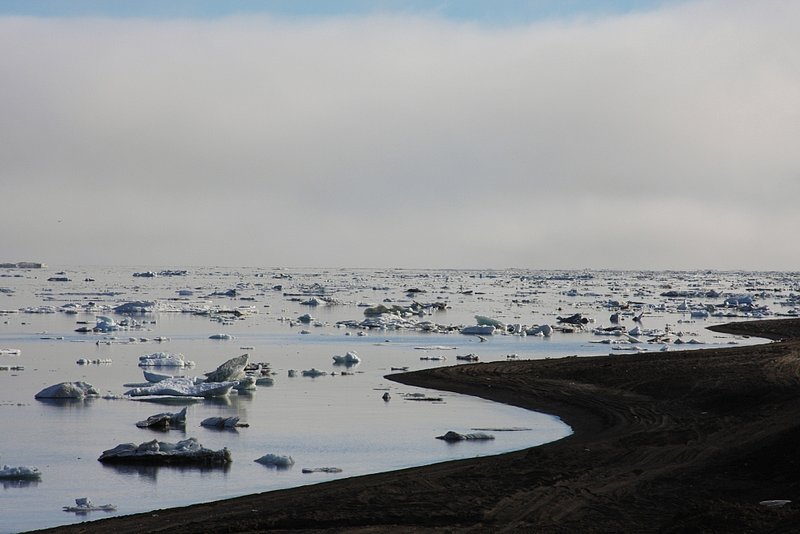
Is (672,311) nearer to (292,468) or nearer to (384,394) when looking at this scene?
(384,394)

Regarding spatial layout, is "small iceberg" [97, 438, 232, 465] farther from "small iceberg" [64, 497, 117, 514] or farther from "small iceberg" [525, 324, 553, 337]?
"small iceberg" [525, 324, 553, 337]

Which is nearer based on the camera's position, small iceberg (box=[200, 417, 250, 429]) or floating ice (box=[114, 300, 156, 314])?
small iceberg (box=[200, 417, 250, 429])

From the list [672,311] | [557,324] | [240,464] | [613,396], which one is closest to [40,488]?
[240,464]

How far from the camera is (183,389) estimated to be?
74.0 feet

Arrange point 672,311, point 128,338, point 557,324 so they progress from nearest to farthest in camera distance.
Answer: point 128,338 → point 557,324 → point 672,311

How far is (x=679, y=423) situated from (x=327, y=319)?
111 ft

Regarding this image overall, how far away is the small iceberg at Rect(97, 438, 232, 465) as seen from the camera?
15.1 metres

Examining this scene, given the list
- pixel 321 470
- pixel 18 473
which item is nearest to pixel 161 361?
pixel 321 470

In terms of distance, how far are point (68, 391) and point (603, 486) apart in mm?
11896

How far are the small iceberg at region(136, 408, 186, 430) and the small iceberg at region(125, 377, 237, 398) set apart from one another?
373 centimetres

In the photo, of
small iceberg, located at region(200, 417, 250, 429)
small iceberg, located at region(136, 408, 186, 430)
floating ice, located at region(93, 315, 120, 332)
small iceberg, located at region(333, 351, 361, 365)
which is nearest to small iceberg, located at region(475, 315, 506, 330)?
floating ice, located at region(93, 315, 120, 332)

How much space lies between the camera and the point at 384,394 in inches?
912

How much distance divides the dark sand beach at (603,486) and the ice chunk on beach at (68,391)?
28.8ft

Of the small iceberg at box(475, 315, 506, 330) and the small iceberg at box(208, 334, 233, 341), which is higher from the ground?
the small iceberg at box(475, 315, 506, 330)
